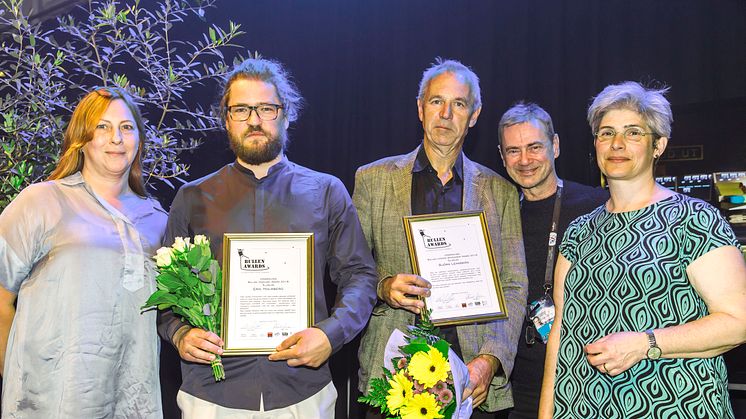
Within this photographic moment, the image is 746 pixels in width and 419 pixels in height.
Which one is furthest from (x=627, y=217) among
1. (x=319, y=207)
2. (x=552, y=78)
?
(x=552, y=78)

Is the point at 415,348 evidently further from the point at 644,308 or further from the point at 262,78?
the point at 262,78

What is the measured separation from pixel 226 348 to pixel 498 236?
4.23 feet

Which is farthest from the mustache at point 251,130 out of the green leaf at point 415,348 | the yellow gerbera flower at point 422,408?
the yellow gerbera flower at point 422,408

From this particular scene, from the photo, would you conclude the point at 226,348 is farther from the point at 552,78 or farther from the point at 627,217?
the point at 552,78

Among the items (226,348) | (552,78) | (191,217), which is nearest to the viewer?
(226,348)

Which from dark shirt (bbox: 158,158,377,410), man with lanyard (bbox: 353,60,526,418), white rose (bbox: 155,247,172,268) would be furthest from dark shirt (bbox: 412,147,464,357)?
white rose (bbox: 155,247,172,268)

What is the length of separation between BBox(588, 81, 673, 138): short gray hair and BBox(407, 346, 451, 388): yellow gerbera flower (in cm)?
105

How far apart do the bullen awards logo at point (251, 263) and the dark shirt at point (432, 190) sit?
802 millimetres

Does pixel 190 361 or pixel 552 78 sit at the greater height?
pixel 552 78

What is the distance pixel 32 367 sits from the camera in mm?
2736

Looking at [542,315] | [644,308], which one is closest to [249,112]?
[542,315]

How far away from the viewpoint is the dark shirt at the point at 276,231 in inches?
100.0

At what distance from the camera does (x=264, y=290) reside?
8.25 ft

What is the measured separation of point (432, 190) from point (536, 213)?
61 centimetres
